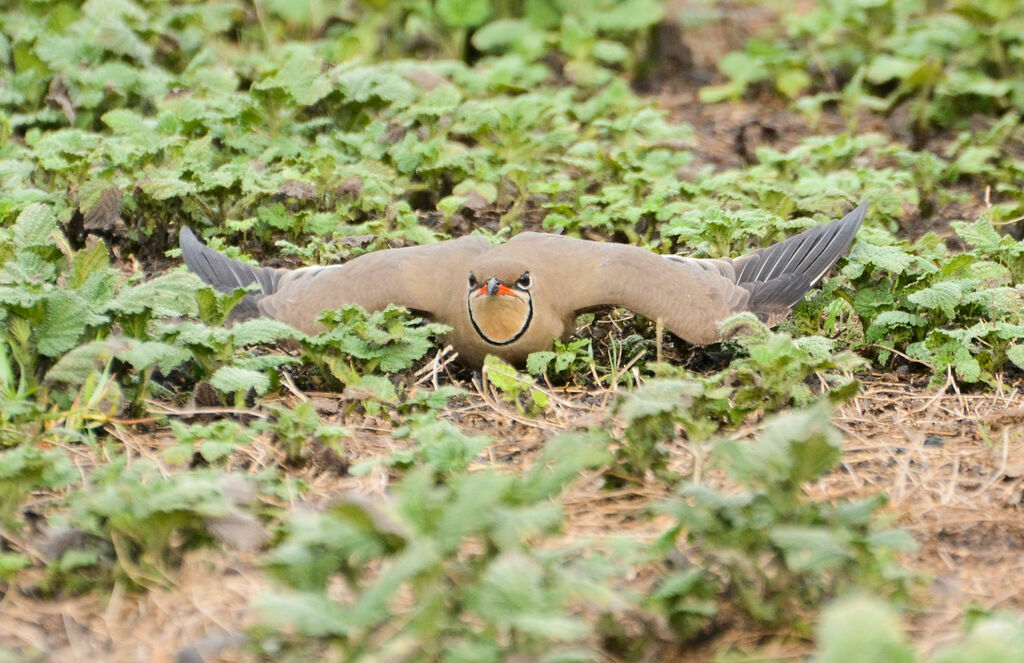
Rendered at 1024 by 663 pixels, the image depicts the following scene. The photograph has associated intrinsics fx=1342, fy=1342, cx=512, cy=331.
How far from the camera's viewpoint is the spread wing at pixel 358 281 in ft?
15.2

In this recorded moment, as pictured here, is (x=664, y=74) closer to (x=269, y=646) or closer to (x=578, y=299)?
(x=578, y=299)

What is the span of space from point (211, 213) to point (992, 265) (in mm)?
3055

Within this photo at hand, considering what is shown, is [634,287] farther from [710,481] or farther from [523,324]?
[710,481]

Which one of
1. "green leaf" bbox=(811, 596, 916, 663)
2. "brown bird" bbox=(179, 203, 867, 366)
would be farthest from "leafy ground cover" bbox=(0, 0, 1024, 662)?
"brown bird" bbox=(179, 203, 867, 366)

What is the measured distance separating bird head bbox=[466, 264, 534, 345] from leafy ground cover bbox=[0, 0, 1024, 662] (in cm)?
16

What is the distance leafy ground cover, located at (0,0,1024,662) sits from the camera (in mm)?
2742

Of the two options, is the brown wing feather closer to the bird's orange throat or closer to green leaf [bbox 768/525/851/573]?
the bird's orange throat

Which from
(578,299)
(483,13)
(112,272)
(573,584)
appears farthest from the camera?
(483,13)

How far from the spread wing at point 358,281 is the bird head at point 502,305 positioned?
98 millimetres

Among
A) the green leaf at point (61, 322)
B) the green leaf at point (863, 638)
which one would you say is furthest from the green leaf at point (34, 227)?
the green leaf at point (863, 638)

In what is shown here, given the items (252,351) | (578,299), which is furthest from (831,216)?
(252,351)

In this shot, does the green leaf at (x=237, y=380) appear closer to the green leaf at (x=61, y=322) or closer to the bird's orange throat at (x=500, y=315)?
the green leaf at (x=61, y=322)

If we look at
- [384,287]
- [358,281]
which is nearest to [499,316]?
[384,287]

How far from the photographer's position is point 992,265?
471 centimetres
